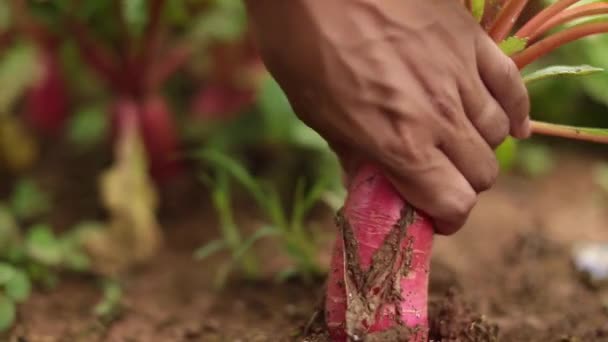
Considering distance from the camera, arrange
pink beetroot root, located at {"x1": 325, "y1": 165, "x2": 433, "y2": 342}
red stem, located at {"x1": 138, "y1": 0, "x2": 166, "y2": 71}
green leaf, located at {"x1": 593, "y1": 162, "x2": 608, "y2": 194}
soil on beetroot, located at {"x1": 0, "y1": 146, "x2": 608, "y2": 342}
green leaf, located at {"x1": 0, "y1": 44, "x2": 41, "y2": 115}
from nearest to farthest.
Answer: pink beetroot root, located at {"x1": 325, "y1": 165, "x2": 433, "y2": 342}, soil on beetroot, located at {"x1": 0, "y1": 146, "x2": 608, "y2": 342}, red stem, located at {"x1": 138, "y1": 0, "x2": 166, "y2": 71}, green leaf, located at {"x1": 0, "y1": 44, "x2": 41, "y2": 115}, green leaf, located at {"x1": 593, "y1": 162, "x2": 608, "y2": 194}

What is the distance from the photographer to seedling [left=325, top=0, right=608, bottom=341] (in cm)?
101

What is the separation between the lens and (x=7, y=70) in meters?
1.97

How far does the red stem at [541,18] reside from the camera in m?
1.07

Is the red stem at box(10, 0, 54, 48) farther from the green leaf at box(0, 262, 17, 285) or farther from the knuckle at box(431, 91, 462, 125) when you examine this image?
the knuckle at box(431, 91, 462, 125)

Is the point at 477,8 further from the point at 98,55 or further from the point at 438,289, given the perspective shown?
the point at 98,55

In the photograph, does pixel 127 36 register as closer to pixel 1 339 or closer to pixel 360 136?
pixel 1 339

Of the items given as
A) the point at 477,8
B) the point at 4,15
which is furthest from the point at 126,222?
the point at 477,8

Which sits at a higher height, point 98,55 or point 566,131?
point 98,55

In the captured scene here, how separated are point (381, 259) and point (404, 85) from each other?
8.2 inches

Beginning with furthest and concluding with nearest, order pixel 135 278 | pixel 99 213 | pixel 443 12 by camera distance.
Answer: pixel 99 213 → pixel 135 278 → pixel 443 12

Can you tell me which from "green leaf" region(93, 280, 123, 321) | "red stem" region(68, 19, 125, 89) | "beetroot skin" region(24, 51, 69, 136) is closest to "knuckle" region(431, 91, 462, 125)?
"green leaf" region(93, 280, 123, 321)

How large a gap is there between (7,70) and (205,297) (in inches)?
30.7

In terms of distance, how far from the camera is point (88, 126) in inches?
80.6

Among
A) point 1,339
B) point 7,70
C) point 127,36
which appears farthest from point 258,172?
point 1,339
